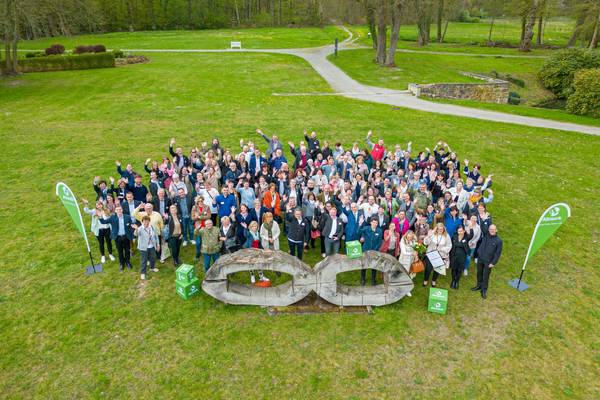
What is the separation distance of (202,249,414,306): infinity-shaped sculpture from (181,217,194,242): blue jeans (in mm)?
2769

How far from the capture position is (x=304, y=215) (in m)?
10.7

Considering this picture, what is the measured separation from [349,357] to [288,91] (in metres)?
25.8

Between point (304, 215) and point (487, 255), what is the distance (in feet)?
15.6

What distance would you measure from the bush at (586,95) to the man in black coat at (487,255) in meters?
24.7

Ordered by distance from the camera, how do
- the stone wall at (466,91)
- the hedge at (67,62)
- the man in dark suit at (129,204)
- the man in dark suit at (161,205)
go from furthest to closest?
1. the hedge at (67,62)
2. the stone wall at (466,91)
3. the man in dark suit at (161,205)
4. the man in dark suit at (129,204)

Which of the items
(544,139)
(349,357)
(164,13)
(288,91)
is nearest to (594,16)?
(544,139)

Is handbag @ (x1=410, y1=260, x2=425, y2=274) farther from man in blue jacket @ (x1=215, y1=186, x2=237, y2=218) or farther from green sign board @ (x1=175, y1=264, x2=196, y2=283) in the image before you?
green sign board @ (x1=175, y1=264, x2=196, y2=283)

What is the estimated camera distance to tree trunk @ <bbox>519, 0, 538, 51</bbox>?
148 ft

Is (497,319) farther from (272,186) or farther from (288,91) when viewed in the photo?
(288,91)

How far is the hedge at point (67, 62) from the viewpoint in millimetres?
35812

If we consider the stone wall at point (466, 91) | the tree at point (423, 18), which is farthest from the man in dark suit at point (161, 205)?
the tree at point (423, 18)

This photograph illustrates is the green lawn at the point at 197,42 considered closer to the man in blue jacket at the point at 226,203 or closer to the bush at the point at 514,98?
the bush at the point at 514,98

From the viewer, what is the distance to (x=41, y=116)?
24.5 meters

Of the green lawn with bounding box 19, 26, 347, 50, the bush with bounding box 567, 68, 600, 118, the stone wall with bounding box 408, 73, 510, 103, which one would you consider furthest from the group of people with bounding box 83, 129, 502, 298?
the green lawn with bounding box 19, 26, 347, 50
